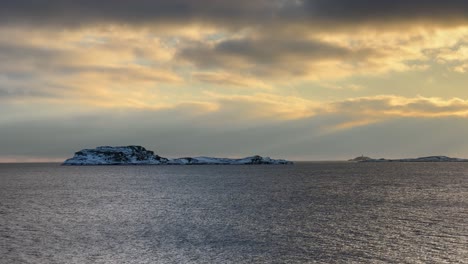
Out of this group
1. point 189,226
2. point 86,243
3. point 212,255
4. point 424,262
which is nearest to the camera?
point 424,262

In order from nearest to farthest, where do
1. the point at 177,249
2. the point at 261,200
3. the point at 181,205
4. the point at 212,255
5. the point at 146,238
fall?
the point at 212,255 → the point at 177,249 → the point at 146,238 → the point at 181,205 → the point at 261,200

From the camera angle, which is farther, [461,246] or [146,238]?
[146,238]

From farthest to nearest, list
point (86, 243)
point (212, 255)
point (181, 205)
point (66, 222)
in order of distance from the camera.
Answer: point (181, 205) → point (66, 222) → point (86, 243) → point (212, 255)

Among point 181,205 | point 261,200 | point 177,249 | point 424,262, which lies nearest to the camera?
point 424,262

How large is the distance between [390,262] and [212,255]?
→ 17.0 metres

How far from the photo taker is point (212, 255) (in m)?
43.7

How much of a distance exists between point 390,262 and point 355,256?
11.3 feet

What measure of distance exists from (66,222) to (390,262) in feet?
159

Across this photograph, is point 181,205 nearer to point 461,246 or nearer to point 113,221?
point 113,221

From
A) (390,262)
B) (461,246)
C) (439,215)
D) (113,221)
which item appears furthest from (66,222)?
(439,215)

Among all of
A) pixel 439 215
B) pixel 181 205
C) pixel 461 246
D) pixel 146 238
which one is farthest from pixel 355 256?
pixel 181 205

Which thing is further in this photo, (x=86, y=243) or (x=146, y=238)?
(x=146, y=238)

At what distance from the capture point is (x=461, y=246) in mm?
45781

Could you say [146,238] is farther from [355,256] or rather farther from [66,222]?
[355,256]
